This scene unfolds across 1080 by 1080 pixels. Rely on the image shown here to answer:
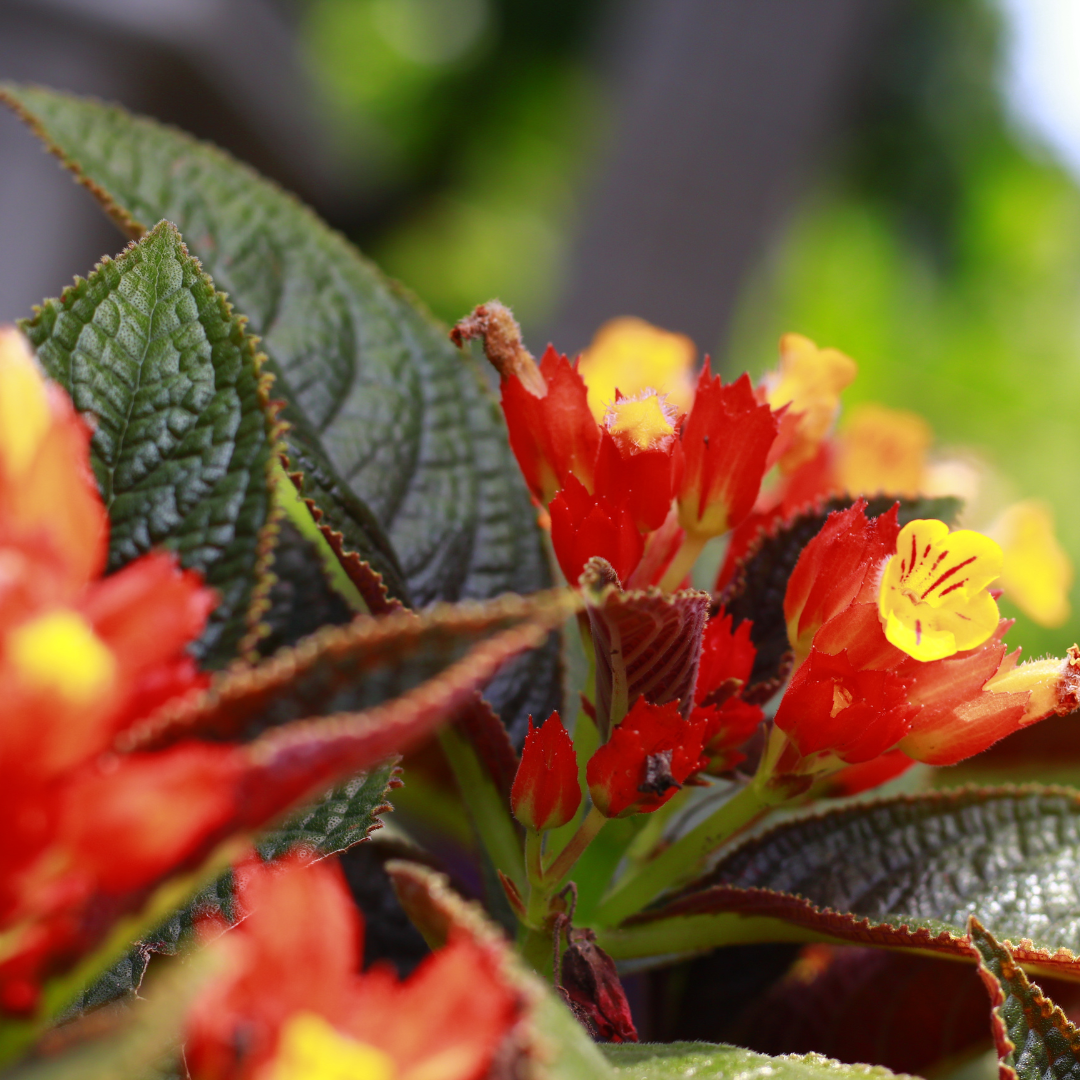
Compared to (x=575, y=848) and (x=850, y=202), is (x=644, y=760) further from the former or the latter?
(x=850, y=202)

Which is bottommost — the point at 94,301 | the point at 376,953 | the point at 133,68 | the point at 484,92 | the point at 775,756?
the point at 376,953

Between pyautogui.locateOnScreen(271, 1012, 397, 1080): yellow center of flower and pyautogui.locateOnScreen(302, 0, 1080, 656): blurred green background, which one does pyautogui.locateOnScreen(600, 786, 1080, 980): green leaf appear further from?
pyautogui.locateOnScreen(302, 0, 1080, 656): blurred green background

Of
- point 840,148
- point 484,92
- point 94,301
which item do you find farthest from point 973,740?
point 484,92

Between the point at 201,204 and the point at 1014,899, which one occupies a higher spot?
the point at 201,204

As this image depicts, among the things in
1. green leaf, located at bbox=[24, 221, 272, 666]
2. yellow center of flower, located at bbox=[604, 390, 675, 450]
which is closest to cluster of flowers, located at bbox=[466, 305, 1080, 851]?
yellow center of flower, located at bbox=[604, 390, 675, 450]

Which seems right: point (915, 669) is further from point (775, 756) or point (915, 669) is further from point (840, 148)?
point (840, 148)
